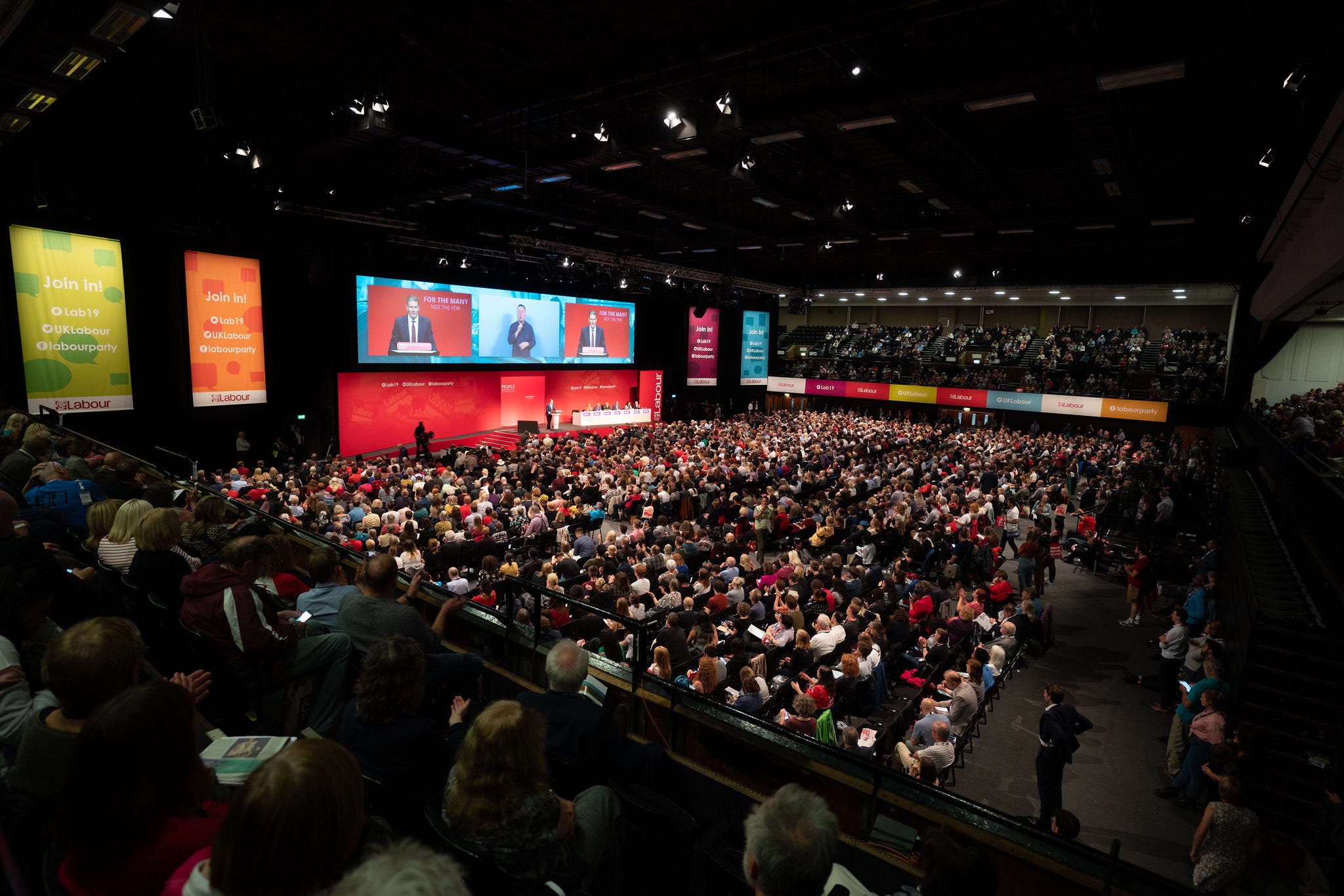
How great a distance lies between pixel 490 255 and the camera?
1798 cm

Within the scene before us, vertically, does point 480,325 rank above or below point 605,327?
below

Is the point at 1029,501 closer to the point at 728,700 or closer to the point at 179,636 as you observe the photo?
the point at 728,700

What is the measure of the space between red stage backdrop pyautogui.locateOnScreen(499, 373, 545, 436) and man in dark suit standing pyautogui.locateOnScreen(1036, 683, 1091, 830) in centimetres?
1888

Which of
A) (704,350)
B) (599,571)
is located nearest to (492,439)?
(704,350)

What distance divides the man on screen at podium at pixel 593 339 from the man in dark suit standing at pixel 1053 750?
19211mm

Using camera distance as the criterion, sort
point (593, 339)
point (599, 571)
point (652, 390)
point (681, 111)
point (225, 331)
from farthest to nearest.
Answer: point (652, 390), point (593, 339), point (225, 331), point (681, 111), point (599, 571)

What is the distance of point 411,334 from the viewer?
57.4ft

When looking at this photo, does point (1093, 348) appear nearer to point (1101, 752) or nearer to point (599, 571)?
point (1101, 752)

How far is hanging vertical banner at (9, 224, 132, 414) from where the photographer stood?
10.3 meters

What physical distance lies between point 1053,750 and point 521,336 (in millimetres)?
18140

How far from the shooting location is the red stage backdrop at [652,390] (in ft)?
85.9

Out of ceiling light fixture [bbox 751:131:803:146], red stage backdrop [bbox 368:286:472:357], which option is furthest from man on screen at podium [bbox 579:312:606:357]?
ceiling light fixture [bbox 751:131:803:146]

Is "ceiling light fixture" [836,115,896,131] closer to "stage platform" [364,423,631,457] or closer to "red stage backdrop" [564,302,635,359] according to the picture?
"stage platform" [364,423,631,457]

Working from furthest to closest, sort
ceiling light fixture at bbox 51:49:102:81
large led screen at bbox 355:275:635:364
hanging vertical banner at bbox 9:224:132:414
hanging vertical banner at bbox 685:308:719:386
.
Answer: hanging vertical banner at bbox 685:308:719:386, large led screen at bbox 355:275:635:364, hanging vertical banner at bbox 9:224:132:414, ceiling light fixture at bbox 51:49:102:81
